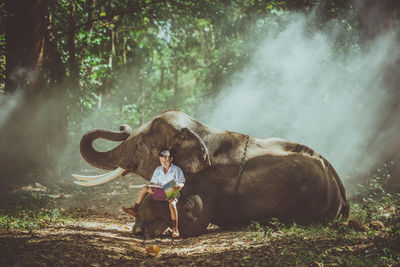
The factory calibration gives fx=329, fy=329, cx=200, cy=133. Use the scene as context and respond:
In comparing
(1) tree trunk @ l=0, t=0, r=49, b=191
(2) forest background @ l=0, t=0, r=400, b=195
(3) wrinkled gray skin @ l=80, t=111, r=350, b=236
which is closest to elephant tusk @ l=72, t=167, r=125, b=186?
(3) wrinkled gray skin @ l=80, t=111, r=350, b=236

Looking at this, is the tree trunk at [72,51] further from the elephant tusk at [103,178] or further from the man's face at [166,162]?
the man's face at [166,162]

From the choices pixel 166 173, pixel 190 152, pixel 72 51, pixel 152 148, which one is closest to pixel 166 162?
pixel 166 173

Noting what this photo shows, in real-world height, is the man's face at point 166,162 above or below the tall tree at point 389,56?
below

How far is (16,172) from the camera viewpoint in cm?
877

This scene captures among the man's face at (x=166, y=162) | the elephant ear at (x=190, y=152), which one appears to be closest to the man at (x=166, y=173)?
the man's face at (x=166, y=162)

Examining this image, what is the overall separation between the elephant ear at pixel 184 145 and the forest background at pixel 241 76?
153 inches

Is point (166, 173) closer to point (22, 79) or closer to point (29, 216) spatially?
point (29, 216)

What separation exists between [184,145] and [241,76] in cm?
901

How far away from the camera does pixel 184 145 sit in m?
5.40

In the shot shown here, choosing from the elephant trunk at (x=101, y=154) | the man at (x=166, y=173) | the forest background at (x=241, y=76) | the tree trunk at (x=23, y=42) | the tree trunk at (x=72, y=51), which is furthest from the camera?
the tree trunk at (x=72, y=51)

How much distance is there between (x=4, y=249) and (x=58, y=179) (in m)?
7.40

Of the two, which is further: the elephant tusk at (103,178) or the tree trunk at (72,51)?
the tree trunk at (72,51)

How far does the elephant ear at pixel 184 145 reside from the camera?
5270 mm

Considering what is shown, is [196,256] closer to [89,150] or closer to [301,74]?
[89,150]
